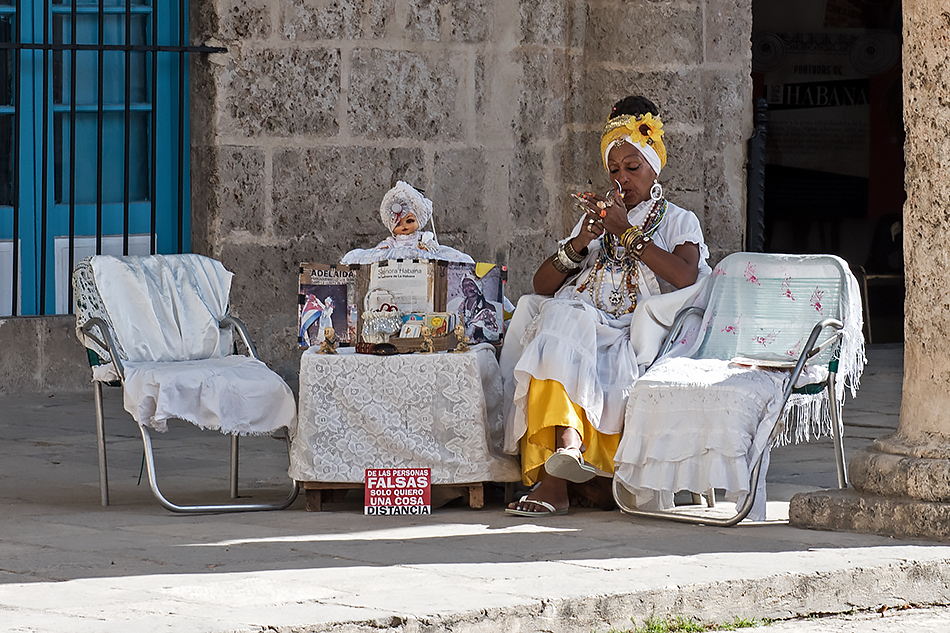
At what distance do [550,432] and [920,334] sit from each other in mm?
1251

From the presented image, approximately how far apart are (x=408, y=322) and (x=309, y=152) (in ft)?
9.65

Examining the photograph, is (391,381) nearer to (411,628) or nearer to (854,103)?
(411,628)

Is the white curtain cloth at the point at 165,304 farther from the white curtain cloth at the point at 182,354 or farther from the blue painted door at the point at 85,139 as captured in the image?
the blue painted door at the point at 85,139

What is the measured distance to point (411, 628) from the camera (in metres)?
3.60

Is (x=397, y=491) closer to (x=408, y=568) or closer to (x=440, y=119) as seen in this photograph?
(x=408, y=568)

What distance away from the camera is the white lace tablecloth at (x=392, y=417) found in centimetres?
539

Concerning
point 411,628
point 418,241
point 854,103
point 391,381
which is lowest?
point 411,628

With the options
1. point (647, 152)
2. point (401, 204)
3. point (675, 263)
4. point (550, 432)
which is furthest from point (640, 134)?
point (550, 432)

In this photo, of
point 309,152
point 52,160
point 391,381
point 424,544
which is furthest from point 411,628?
point 52,160

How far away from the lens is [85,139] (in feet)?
27.7

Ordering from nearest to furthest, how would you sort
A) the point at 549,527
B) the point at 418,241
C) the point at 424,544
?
the point at 424,544 < the point at 549,527 < the point at 418,241

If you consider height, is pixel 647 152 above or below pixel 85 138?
below

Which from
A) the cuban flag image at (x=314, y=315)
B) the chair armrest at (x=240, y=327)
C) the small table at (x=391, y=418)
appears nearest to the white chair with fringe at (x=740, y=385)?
the small table at (x=391, y=418)

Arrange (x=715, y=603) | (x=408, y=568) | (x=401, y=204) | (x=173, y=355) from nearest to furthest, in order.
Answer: (x=715, y=603) < (x=408, y=568) < (x=401, y=204) < (x=173, y=355)
